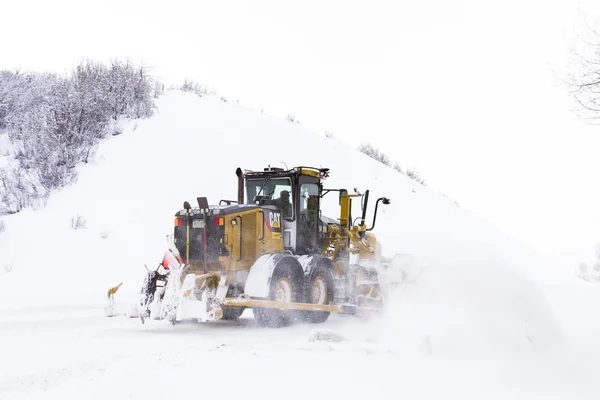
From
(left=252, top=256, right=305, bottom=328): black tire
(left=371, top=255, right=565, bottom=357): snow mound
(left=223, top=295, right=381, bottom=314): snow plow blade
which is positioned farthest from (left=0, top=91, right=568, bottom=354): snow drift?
(left=252, top=256, right=305, bottom=328): black tire

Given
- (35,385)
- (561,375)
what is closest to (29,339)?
(35,385)

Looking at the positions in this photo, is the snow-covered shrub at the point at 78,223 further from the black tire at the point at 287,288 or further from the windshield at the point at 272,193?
the black tire at the point at 287,288

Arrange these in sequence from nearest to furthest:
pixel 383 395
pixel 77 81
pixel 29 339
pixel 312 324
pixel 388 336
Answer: pixel 383 395, pixel 29 339, pixel 388 336, pixel 312 324, pixel 77 81

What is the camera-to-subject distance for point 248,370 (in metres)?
6.13

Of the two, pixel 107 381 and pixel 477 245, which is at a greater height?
pixel 477 245

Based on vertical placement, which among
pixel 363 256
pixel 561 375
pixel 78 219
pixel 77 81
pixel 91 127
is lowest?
pixel 561 375

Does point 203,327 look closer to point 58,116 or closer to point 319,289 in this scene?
point 319,289

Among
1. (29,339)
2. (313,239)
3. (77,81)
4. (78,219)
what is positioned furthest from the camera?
(77,81)

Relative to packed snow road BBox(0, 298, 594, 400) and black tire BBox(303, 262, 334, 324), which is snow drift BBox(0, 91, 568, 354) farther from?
black tire BBox(303, 262, 334, 324)

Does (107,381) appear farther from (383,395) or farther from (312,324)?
(312,324)

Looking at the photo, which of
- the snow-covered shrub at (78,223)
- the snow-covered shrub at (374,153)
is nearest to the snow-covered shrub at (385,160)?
the snow-covered shrub at (374,153)

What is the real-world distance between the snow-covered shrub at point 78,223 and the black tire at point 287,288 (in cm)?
882

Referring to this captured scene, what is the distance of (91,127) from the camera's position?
22078 millimetres

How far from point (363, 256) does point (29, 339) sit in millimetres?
6484
